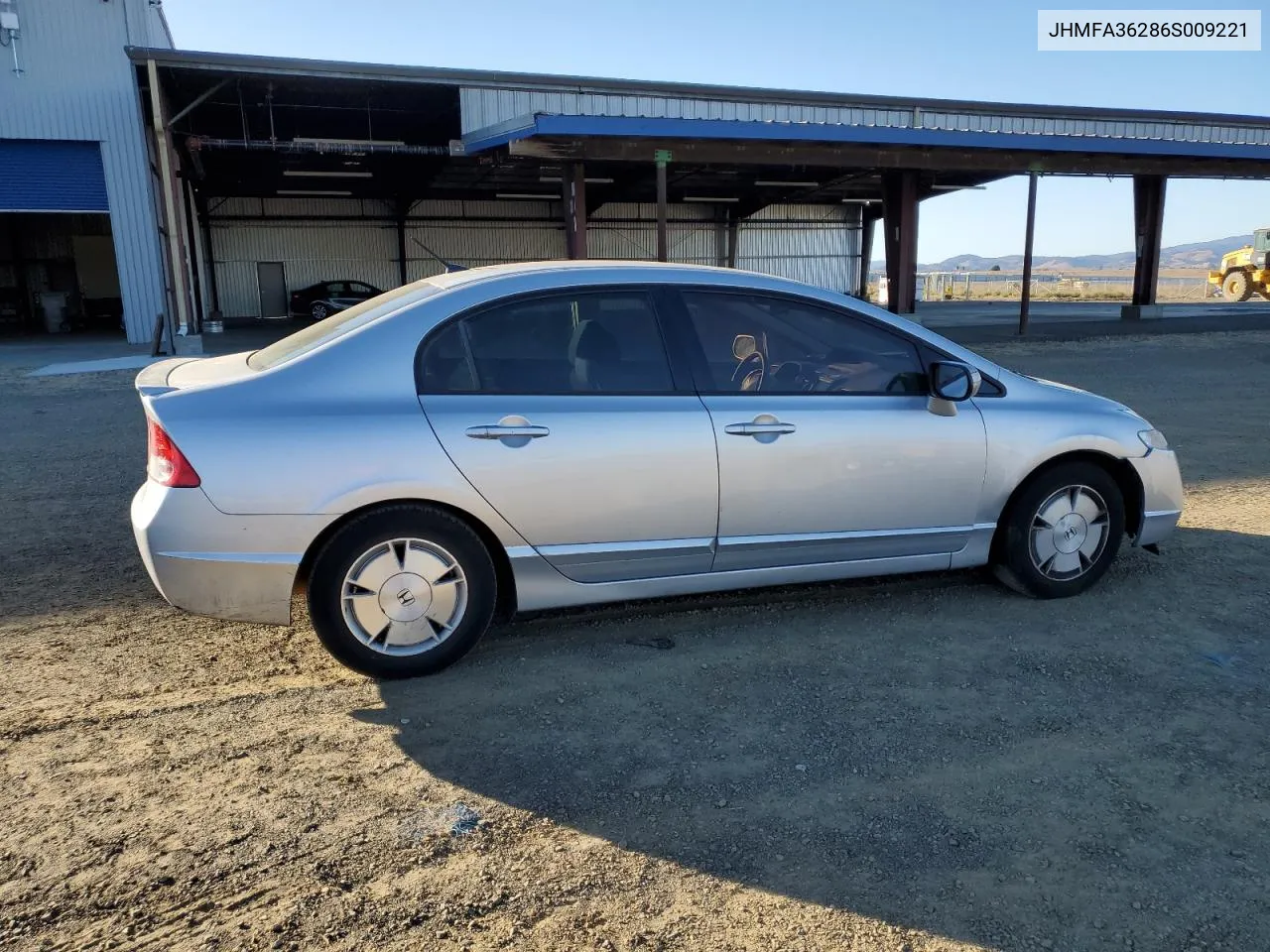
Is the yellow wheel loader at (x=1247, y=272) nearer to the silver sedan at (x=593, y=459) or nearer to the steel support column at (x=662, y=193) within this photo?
the steel support column at (x=662, y=193)

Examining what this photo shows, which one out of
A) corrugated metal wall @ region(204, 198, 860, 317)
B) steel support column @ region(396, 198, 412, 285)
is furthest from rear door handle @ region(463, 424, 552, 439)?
steel support column @ region(396, 198, 412, 285)

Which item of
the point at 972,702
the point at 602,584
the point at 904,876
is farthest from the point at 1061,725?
the point at 602,584

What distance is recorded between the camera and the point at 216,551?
11.0 feet

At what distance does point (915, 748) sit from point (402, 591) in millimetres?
1960

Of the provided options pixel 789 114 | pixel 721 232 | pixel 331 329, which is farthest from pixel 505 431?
pixel 721 232

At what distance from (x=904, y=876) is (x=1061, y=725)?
1.13 m

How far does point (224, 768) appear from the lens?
3000 mm

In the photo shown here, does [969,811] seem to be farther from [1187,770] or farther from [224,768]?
[224,768]

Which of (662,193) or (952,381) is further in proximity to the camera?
(662,193)

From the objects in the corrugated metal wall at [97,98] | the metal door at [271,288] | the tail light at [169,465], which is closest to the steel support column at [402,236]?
the metal door at [271,288]

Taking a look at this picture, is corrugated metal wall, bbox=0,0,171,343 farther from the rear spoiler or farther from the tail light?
the tail light

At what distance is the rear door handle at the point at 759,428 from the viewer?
384 cm

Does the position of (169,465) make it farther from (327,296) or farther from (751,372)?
(327,296)

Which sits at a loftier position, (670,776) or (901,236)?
(901,236)
